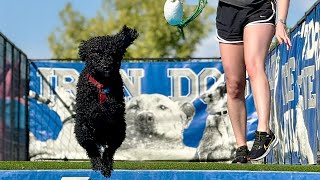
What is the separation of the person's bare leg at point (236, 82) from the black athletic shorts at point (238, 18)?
0.07m

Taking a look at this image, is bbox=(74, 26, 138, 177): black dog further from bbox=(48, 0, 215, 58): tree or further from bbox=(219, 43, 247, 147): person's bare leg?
bbox=(48, 0, 215, 58): tree

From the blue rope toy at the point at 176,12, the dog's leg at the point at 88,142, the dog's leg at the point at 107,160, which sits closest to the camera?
the dog's leg at the point at 107,160

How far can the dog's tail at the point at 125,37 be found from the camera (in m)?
4.96

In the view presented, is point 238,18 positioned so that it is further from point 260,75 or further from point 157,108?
point 157,108

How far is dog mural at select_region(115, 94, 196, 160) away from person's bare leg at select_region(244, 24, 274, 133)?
10404 mm

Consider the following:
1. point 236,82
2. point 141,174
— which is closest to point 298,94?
point 236,82

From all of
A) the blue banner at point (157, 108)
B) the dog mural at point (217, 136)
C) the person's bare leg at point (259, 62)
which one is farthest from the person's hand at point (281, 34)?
the dog mural at point (217, 136)

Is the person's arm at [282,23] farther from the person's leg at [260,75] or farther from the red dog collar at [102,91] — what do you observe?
the red dog collar at [102,91]

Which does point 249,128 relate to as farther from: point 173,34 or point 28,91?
point 173,34

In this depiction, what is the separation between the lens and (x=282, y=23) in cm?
488

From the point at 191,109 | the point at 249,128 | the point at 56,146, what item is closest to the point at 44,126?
the point at 56,146

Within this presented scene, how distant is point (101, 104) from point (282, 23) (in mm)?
1331

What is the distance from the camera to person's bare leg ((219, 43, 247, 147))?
17.3 feet

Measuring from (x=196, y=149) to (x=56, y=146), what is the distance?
3065 mm
